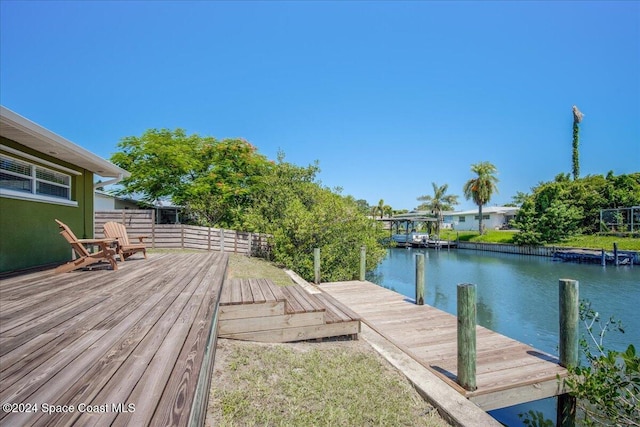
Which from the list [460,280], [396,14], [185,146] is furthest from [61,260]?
[460,280]

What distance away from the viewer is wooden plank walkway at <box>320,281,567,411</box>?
10.9 feet

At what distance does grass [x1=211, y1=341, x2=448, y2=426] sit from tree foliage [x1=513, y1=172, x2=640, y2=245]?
30.5 metres

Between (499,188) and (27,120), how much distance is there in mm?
42824

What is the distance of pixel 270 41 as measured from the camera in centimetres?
1523

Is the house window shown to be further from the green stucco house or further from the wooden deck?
the wooden deck

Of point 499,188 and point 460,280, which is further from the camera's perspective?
point 499,188

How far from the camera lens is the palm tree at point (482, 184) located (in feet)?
121

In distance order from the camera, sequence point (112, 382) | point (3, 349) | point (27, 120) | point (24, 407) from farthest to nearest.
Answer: point (27, 120) → point (3, 349) → point (112, 382) → point (24, 407)

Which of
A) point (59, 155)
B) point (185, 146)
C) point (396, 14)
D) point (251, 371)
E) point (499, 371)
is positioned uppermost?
point (396, 14)

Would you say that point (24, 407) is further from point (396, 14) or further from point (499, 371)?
point (396, 14)

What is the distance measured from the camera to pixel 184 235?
1338 centimetres

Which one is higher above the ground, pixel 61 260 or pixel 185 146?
pixel 185 146

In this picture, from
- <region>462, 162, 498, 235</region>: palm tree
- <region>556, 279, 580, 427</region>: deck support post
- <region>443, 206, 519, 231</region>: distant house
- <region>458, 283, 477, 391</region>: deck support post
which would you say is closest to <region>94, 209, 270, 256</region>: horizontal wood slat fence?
<region>458, 283, 477, 391</region>: deck support post

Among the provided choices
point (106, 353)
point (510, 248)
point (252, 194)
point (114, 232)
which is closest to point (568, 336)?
point (106, 353)
